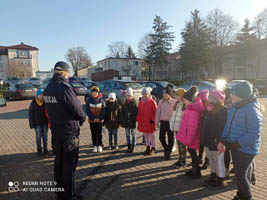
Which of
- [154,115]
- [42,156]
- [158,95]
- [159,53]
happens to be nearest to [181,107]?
[154,115]

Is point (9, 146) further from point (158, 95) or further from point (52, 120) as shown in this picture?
point (158, 95)

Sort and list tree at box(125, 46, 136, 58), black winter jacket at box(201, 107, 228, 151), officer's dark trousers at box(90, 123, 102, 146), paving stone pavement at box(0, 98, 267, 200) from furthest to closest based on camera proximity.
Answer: tree at box(125, 46, 136, 58), officer's dark trousers at box(90, 123, 102, 146), black winter jacket at box(201, 107, 228, 151), paving stone pavement at box(0, 98, 267, 200)

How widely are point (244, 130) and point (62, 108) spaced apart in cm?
259

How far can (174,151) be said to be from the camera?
207 inches

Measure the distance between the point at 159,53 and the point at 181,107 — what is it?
130ft

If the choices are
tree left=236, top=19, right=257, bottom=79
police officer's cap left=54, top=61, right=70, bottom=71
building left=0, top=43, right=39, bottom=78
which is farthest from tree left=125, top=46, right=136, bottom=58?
police officer's cap left=54, top=61, right=70, bottom=71

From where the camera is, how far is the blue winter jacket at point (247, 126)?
259cm

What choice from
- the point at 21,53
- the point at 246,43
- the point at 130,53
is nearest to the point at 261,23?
the point at 246,43

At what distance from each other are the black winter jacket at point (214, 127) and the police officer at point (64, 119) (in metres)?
2.18

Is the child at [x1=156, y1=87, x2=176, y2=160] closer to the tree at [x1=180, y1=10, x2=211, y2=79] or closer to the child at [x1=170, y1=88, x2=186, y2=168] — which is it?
the child at [x1=170, y1=88, x2=186, y2=168]

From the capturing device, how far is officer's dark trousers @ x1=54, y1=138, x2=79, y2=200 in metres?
2.85

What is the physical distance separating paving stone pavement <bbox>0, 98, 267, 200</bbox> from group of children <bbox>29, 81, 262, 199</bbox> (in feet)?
0.77

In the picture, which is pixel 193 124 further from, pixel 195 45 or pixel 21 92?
pixel 195 45

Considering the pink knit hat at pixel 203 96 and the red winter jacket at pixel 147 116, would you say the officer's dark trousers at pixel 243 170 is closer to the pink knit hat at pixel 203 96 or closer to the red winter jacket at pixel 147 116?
the pink knit hat at pixel 203 96
